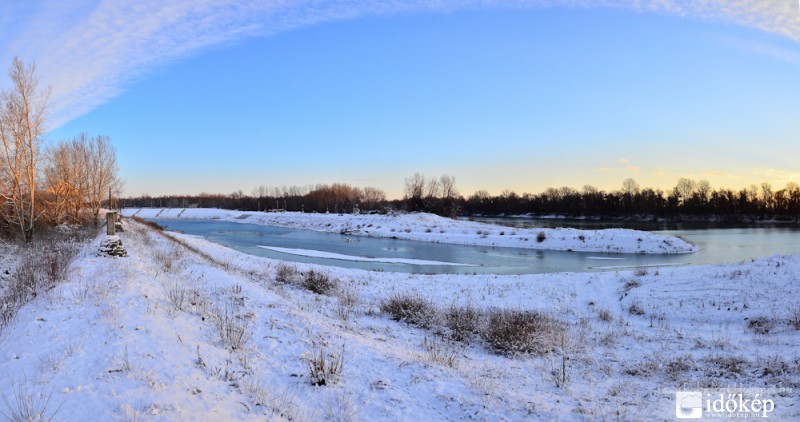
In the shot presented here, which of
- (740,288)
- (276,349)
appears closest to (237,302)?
(276,349)

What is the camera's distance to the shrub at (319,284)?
1413 cm

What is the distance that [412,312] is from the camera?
418 inches

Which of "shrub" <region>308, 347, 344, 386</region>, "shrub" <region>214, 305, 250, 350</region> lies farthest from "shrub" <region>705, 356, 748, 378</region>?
"shrub" <region>214, 305, 250, 350</region>

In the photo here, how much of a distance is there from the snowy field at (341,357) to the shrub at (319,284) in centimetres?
144

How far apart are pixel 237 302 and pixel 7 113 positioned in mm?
19323

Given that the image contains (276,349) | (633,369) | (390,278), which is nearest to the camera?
(276,349)

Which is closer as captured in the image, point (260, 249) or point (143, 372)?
point (143, 372)

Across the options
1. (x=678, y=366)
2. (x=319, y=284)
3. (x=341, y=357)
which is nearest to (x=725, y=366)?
(x=678, y=366)

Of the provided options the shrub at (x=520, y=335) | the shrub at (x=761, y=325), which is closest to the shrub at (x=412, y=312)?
the shrub at (x=520, y=335)

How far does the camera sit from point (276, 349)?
6484mm

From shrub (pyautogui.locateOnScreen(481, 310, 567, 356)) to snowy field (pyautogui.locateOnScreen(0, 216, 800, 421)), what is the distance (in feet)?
0.29

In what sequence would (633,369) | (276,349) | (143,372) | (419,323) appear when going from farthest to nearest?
(419,323), (633,369), (276,349), (143,372)

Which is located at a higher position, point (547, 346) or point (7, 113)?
point (7, 113)

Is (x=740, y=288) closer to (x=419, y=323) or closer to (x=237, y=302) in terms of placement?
(x=419, y=323)
